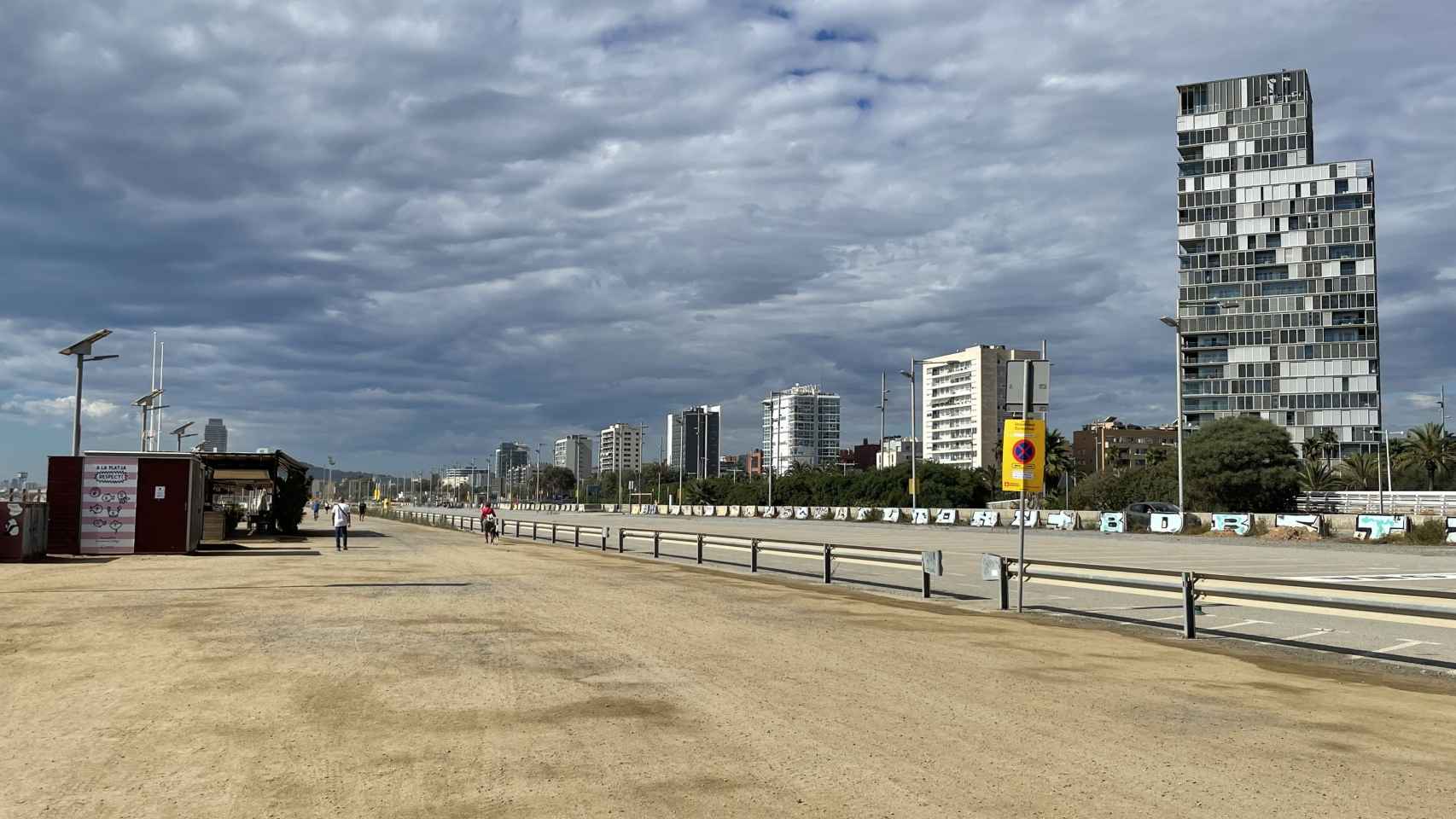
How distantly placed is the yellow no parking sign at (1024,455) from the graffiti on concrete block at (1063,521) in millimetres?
41005

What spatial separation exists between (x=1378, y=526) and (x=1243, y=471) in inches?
1635

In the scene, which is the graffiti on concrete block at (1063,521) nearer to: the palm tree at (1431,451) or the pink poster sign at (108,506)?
the pink poster sign at (108,506)

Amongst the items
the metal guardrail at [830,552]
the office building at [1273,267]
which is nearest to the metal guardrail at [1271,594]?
the metal guardrail at [830,552]

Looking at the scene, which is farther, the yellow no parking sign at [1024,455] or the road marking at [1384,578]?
the road marking at [1384,578]

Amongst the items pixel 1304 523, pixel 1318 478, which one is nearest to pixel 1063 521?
pixel 1304 523

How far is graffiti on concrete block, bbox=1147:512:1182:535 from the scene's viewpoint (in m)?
49.7

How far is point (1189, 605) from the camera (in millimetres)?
13656

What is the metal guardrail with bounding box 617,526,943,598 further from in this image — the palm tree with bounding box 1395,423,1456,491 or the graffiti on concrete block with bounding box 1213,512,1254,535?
the palm tree with bounding box 1395,423,1456,491

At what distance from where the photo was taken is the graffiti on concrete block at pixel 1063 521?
54.8 meters

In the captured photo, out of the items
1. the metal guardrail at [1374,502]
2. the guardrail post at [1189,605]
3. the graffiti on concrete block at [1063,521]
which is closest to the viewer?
the guardrail post at [1189,605]

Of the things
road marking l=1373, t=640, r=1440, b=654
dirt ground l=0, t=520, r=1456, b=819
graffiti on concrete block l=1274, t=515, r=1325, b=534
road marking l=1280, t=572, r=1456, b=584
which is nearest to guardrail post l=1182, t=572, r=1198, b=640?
dirt ground l=0, t=520, r=1456, b=819

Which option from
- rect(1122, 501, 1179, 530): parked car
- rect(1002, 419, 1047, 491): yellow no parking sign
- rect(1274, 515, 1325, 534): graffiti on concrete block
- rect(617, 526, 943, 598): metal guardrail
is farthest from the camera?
rect(1122, 501, 1179, 530): parked car

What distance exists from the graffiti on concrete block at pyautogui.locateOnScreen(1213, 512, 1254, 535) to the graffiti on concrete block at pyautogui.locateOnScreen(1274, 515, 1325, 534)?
1153mm

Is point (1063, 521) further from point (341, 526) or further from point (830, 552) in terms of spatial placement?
point (341, 526)
